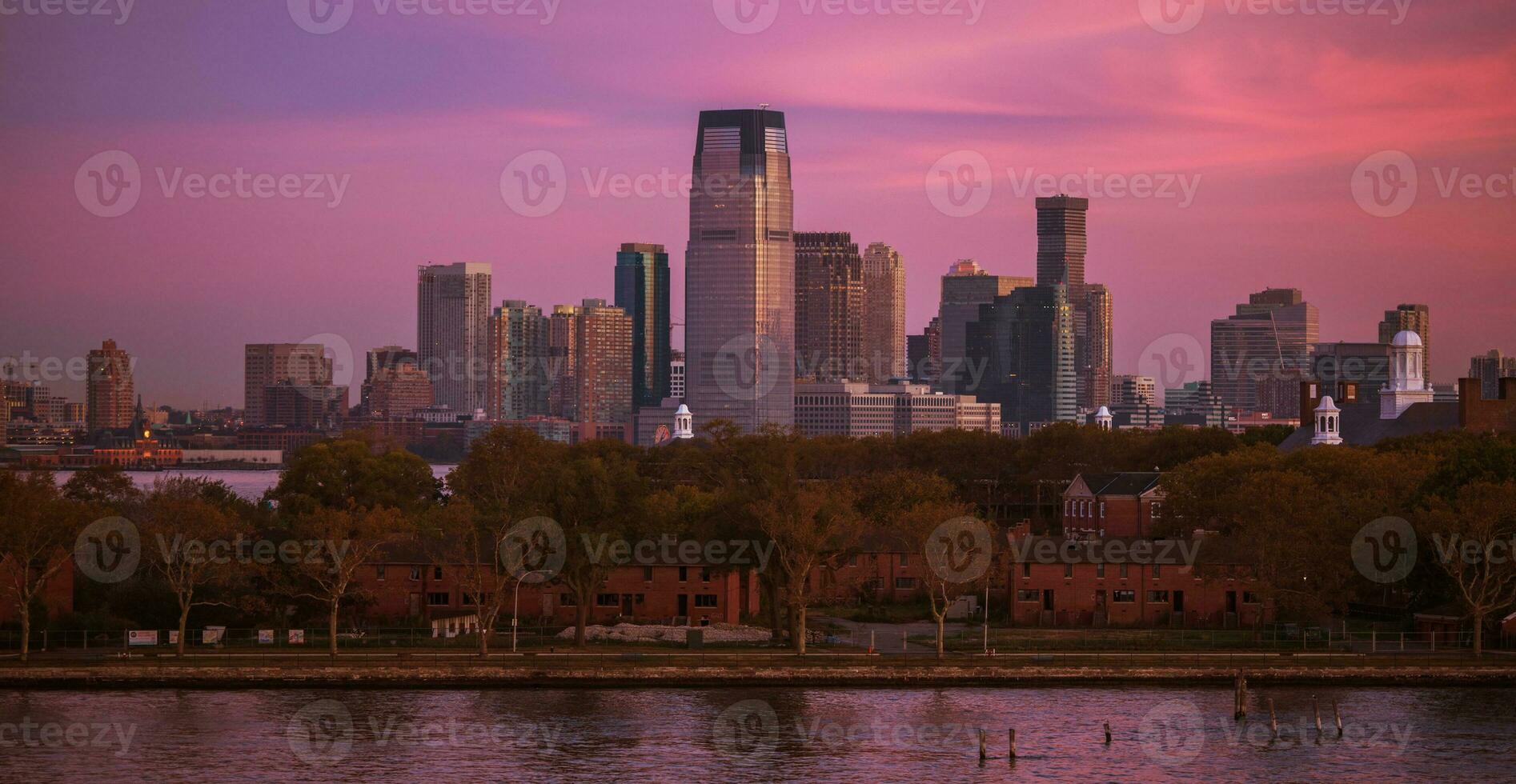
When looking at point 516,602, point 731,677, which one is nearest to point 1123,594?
point 731,677

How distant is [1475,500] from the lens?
77.1 meters

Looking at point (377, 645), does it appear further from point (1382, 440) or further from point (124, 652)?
point (1382, 440)

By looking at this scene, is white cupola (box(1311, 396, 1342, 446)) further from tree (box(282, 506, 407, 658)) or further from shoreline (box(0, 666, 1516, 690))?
tree (box(282, 506, 407, 658))

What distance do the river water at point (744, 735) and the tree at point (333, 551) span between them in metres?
7.18

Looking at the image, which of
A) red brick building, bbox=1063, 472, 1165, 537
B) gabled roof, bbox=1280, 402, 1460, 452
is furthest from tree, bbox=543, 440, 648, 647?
gabled roof, bbox=1280, 402, 1460, 452

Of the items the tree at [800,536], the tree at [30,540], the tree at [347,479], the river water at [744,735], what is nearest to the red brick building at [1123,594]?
the tree at [800,536]

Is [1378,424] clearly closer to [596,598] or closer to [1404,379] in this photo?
[1404,379]

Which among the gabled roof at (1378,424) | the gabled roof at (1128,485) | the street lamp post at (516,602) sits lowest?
the street lamp post at (516,602)

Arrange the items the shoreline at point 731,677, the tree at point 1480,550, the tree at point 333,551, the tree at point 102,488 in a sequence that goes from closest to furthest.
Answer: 1. the shoreline at point 731,677
2. the tree at point 1480,550
3. the tree at point 333,551
4. the tree at point 102,488

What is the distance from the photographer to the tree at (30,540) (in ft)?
237

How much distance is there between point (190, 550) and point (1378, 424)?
341 ft

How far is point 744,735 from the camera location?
6144 cm

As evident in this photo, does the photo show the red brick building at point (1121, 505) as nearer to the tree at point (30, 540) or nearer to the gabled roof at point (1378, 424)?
the gabled roof at point (1378, 424)

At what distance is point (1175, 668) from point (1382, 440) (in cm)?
6455
